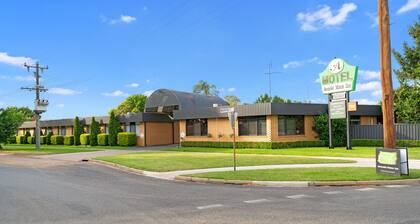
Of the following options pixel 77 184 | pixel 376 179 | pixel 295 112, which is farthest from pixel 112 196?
pixel 295 112

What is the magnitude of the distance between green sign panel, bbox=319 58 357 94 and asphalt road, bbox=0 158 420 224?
17.5 m

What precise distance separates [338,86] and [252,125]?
7529 mm

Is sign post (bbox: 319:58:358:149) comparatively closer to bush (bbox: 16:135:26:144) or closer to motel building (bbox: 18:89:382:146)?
motel building (bbox: 18:89:382:146)

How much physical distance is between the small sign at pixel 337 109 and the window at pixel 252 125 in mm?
5186

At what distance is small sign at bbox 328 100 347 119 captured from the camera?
2797 cm

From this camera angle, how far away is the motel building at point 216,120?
30.9 m

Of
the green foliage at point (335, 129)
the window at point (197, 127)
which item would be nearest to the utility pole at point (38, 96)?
the window at point (197, 127)

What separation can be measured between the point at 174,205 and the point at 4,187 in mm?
6400

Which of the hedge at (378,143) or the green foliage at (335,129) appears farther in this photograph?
the green foliage at (335,129)

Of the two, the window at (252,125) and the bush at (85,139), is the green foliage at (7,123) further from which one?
the window at (252,125)

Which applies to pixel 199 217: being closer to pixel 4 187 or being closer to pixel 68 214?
pixel 68 214

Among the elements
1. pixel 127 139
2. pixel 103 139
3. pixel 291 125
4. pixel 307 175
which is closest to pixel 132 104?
pixel 103 139

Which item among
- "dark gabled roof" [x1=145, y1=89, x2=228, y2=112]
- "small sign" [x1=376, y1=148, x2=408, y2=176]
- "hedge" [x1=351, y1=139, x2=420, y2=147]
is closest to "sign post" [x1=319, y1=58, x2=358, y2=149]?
"hedge" [x1=351, y1=139, x2=420, y2=147]

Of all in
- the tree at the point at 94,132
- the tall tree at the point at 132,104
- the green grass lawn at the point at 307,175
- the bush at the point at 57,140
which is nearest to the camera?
the green grass lawn at the point at 307,175
